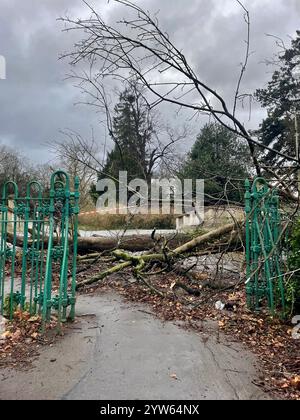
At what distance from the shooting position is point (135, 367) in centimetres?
260

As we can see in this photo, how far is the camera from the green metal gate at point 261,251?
396cm

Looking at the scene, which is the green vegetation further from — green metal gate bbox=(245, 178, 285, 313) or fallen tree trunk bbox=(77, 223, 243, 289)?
fallen tree trunk bbox=(77, 223, 243, 289)

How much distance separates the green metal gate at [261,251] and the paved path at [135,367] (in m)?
1.01

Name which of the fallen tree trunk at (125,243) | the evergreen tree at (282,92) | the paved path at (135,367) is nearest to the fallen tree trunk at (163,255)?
the fallen tree trunk at (125,243)

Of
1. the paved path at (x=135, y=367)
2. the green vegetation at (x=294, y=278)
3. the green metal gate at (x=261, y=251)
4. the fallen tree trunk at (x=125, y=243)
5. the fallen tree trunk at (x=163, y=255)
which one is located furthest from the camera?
the fallen tree trunk at (x=125, y=243)

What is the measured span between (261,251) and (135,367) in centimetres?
220

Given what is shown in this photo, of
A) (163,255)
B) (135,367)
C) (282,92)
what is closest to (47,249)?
(135,367)

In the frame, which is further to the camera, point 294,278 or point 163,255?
point 163,255

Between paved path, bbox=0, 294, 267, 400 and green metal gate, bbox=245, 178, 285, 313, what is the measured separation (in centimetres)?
101

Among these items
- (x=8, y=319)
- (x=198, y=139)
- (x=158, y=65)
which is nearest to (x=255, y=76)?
(x=158, y=65)

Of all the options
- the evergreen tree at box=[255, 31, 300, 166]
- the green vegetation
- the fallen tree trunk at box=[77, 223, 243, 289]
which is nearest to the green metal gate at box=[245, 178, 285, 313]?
the green vegetation

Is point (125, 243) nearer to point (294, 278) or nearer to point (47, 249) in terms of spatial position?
point (47, 249)

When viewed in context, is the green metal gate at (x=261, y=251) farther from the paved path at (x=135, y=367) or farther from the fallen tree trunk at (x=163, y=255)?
the fallen tree trunk at (x=163, y=255)

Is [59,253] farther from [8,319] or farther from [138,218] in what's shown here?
[138,218]
